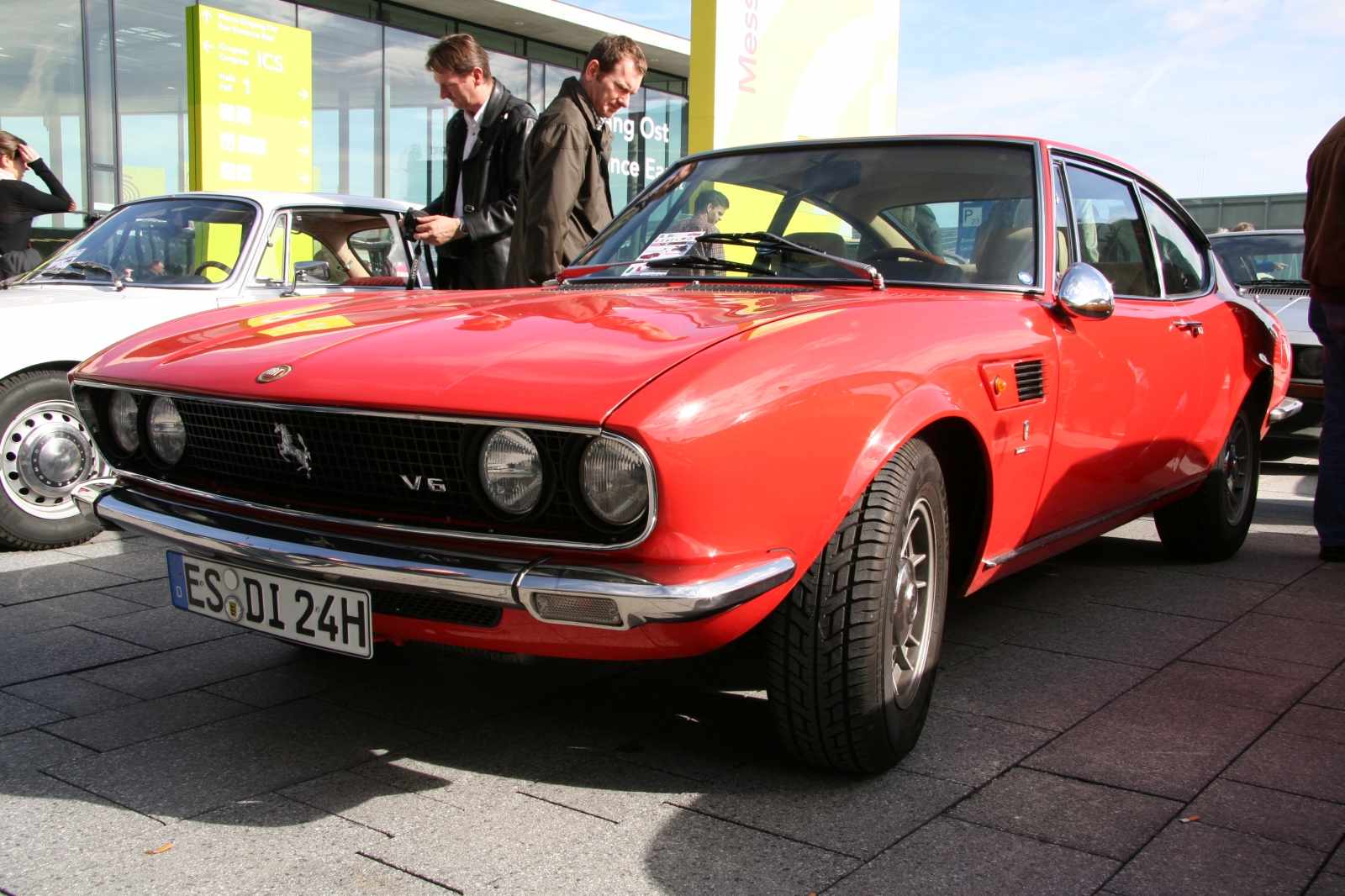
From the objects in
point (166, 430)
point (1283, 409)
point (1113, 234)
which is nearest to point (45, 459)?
point (166, 430)

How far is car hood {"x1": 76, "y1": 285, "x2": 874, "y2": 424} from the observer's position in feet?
6.88

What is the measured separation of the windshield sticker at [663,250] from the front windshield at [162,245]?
3.00m

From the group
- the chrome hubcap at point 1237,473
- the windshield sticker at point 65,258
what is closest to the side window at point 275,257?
the windshield sticker at point 65,258

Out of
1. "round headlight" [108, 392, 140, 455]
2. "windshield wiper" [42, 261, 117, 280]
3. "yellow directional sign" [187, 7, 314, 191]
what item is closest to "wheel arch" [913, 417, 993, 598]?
"round headlight" [108, 392, 140, 455]

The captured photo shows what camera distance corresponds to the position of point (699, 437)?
1993mm

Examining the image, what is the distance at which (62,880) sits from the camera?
6.75ft

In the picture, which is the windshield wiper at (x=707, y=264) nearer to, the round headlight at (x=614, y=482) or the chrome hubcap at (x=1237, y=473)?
the round headlight at (x=614, y=482)

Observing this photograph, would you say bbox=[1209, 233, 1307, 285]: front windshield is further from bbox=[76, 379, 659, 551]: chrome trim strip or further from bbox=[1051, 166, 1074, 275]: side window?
bbox=[76, 379, 659, 551]: chrome trim strip

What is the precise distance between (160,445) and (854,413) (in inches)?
64.9

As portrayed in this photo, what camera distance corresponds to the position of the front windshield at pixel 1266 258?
8.67m

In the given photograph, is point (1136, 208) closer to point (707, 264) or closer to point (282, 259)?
point (707, 264)

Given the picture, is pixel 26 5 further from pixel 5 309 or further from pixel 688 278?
pixel 688 278

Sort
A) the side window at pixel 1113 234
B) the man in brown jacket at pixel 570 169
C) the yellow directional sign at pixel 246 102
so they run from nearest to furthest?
the side window at pixel 1113 234 → the man in brown jacket at pixel 570 169 → the yellow directional sign at pixel 246 102

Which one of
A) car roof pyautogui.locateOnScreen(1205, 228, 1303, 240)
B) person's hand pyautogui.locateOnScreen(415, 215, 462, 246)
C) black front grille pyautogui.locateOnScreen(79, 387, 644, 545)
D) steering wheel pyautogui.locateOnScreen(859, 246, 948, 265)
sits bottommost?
black front grille pyautogui.locateOnScreen(79, 387, 644, 545)
